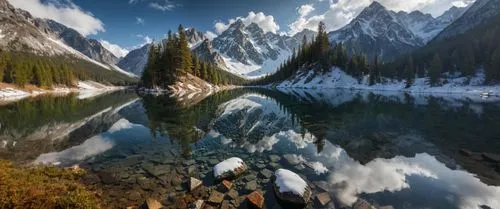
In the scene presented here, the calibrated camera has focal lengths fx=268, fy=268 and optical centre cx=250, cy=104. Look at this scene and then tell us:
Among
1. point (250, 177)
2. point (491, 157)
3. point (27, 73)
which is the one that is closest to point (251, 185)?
point (250, 177)

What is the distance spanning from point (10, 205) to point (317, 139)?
21.6 meters

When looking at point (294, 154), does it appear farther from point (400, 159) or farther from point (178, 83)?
point (178, 83)

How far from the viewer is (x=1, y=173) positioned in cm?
1276

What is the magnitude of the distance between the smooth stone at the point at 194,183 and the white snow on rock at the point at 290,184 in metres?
4.10

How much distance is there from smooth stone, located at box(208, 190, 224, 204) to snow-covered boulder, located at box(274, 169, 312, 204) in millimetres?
2692

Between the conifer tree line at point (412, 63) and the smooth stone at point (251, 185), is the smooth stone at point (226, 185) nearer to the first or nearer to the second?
the smooth stone at point (251, 185)

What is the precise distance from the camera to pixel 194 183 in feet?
45.9

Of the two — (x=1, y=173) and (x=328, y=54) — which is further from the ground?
(x=328, y=54)

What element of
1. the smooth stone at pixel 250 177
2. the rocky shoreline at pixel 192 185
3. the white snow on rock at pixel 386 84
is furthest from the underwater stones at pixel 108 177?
the white snow on rock at pixel 386 84

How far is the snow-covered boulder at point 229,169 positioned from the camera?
48.8 ft

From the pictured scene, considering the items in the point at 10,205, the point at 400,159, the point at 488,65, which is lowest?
the point at 400,159

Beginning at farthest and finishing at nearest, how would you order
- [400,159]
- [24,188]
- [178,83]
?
[178,83], [400,159], [24,188]

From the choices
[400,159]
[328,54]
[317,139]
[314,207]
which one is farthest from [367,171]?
[328,54]

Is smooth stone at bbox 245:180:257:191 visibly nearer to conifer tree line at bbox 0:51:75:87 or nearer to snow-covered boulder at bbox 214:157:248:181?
snow-covered boulder at bbox 214:157:248:181
